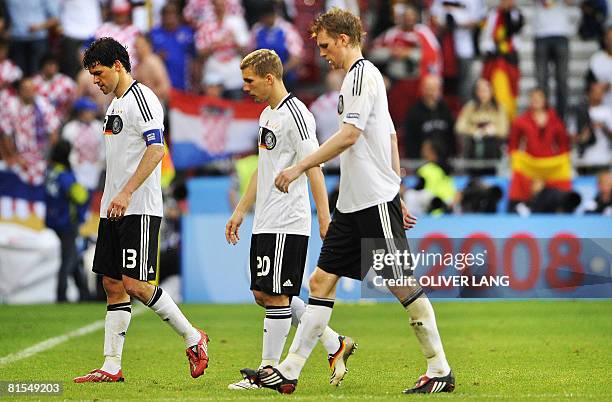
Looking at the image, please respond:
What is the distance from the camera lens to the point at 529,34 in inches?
883

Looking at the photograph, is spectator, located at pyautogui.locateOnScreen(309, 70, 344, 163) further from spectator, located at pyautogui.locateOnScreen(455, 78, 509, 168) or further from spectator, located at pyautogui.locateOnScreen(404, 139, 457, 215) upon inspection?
spectator, located at pyautogui.locateOnScreen(455, 78, 509, 168)

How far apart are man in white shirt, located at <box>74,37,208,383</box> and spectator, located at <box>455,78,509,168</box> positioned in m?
11.3

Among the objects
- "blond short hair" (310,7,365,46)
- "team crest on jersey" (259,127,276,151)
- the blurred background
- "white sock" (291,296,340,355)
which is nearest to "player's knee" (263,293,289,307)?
"white sock" (291,296,340,355)

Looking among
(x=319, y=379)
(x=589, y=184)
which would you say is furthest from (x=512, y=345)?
(x=589, y=184)

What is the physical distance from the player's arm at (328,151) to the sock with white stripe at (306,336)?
2.87 feet

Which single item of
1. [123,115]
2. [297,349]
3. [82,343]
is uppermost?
[123,115]

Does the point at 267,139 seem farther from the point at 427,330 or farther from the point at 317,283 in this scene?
the point at 427,330

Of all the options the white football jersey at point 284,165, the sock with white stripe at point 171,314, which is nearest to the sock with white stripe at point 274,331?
the white football jersey at point 284,165

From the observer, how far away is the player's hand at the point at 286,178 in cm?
741

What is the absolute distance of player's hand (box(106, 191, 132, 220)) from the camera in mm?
8406

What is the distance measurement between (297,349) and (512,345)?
13.3ft

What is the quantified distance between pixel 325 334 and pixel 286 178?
5.49ft

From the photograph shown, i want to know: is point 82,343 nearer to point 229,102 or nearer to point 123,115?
point 123,115

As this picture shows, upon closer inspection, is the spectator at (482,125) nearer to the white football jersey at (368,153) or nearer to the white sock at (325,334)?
the white sock at (325,334)
